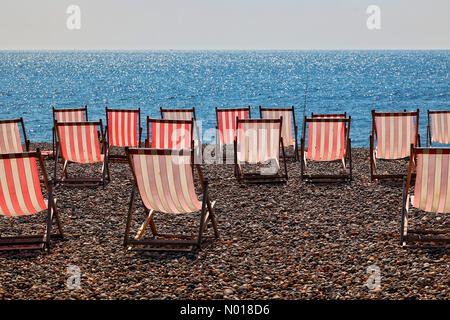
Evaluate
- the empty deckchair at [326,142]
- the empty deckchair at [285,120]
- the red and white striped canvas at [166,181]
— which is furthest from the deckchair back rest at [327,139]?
the red and white striped canvas at [166,181]

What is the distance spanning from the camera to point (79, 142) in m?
8.98

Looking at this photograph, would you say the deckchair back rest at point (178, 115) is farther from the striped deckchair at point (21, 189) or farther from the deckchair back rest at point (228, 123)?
the striped deckchair at point (21, 189)

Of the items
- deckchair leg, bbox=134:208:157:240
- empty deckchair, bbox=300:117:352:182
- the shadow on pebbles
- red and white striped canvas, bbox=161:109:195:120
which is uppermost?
red and white striped canvas, bbox=161:109:195:120

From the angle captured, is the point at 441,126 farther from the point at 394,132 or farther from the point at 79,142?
the point at 79,142

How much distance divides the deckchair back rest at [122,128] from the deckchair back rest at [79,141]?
4.66ft

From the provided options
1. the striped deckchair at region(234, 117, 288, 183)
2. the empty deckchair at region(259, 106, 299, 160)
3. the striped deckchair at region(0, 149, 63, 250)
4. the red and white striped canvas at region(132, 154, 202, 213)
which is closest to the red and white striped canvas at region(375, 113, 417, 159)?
the striped deckchair at region(234, 117, 288, 183)

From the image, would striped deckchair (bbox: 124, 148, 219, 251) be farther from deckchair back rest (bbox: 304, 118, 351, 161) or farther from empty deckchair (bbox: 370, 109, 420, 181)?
empty deckchair (bbox: 370, 109, 420, 181)

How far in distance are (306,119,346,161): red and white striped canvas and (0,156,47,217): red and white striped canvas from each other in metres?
4.09

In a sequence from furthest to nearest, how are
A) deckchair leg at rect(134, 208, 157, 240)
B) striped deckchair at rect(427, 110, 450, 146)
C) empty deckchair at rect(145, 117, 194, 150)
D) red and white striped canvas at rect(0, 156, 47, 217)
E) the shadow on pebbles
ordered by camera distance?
striped deckchair at rect(427, 110, 450, 146), empty deckchair at rect(145, 117, 194, 150), deckchair leg at rect(134, 208, 157, 240), red and white striped canvas at rect(0, 156, 47, 217), the shadow on pebbles

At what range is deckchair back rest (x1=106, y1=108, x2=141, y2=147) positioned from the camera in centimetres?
1045

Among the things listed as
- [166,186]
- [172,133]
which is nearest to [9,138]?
[172,133]

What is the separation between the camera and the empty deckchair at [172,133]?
873 cm

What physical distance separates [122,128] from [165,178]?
15.5 ft

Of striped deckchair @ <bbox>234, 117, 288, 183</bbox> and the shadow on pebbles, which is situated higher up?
striped deckchair @ <bbox>234, 117, 288, 183</bbox>
